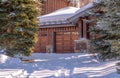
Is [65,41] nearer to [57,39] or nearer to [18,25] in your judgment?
[57,39]

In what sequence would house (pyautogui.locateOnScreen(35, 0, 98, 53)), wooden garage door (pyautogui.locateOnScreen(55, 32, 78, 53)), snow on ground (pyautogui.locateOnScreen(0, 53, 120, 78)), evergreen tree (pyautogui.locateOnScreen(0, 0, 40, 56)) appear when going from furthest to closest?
wooden garage door (pyautogui.locateOnScreen(55, 32, 78, 53)) < house (pyautogui.locateOnScreen(35, 0, 98, 53)) < evergreen tree (pyautogui.locateOnScreen(0, 0, 40, 56)) < snow on ground (pyautogui.locateOnScreen(0, 53, 120, 78))

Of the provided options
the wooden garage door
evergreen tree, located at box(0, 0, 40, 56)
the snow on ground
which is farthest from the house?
the snow on ground

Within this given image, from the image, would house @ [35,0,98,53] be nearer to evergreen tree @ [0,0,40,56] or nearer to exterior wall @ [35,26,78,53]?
exterior wall @ [35,26,78,53]

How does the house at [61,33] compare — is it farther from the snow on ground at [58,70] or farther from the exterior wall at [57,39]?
the snow on ground at [58,70]

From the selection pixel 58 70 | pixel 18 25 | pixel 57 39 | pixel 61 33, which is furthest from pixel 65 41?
pixel 58 70

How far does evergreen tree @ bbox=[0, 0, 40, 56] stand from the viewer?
1612cm

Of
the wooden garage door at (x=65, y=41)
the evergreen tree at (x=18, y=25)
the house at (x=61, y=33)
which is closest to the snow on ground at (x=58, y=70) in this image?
the evergreen tree at (x=18, y=25)

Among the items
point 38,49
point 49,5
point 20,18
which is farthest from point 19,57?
point 49,5

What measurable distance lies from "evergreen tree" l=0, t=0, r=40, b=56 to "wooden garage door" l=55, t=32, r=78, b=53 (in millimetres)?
13303

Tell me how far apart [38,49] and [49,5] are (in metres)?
8.35

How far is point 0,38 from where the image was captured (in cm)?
1602

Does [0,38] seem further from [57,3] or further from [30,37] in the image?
[57,3]

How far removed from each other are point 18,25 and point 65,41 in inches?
580

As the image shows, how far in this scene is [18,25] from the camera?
1648 centimetres
